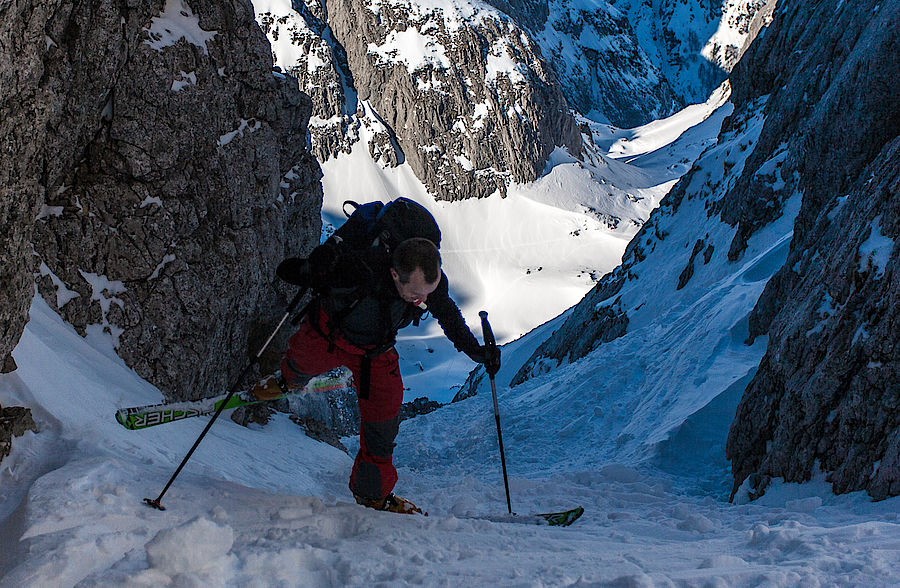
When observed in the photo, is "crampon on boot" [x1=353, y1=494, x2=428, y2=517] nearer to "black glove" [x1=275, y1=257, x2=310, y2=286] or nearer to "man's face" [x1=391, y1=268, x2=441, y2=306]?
"man's face" [x1=391, y1=268, x2=441, y2=306]

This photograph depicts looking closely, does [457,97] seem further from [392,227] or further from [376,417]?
[376,417]

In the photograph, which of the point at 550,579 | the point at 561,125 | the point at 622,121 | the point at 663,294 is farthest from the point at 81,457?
the point at 622,121

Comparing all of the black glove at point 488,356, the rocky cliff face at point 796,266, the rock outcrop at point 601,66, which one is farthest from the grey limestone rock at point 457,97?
the black glove at point 488,356

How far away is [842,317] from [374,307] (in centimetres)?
523

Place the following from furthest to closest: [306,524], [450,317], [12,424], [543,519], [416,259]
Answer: [543,519] → [450,317] → [416,259] → [12,424] → [306,524]

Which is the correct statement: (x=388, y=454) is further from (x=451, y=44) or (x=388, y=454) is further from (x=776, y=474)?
(x=451, y=44)

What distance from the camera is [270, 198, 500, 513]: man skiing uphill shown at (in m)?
5.25

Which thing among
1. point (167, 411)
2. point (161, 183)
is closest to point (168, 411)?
point (167, 411)

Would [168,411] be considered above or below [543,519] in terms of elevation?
above

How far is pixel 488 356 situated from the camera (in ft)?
19.7

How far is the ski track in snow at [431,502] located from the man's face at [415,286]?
1.82m

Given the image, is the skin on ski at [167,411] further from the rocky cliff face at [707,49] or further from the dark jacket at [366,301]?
the rocky cliff face at [707,49]

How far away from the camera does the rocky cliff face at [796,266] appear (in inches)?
243

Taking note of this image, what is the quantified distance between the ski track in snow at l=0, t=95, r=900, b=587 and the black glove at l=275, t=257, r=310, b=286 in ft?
6.24
